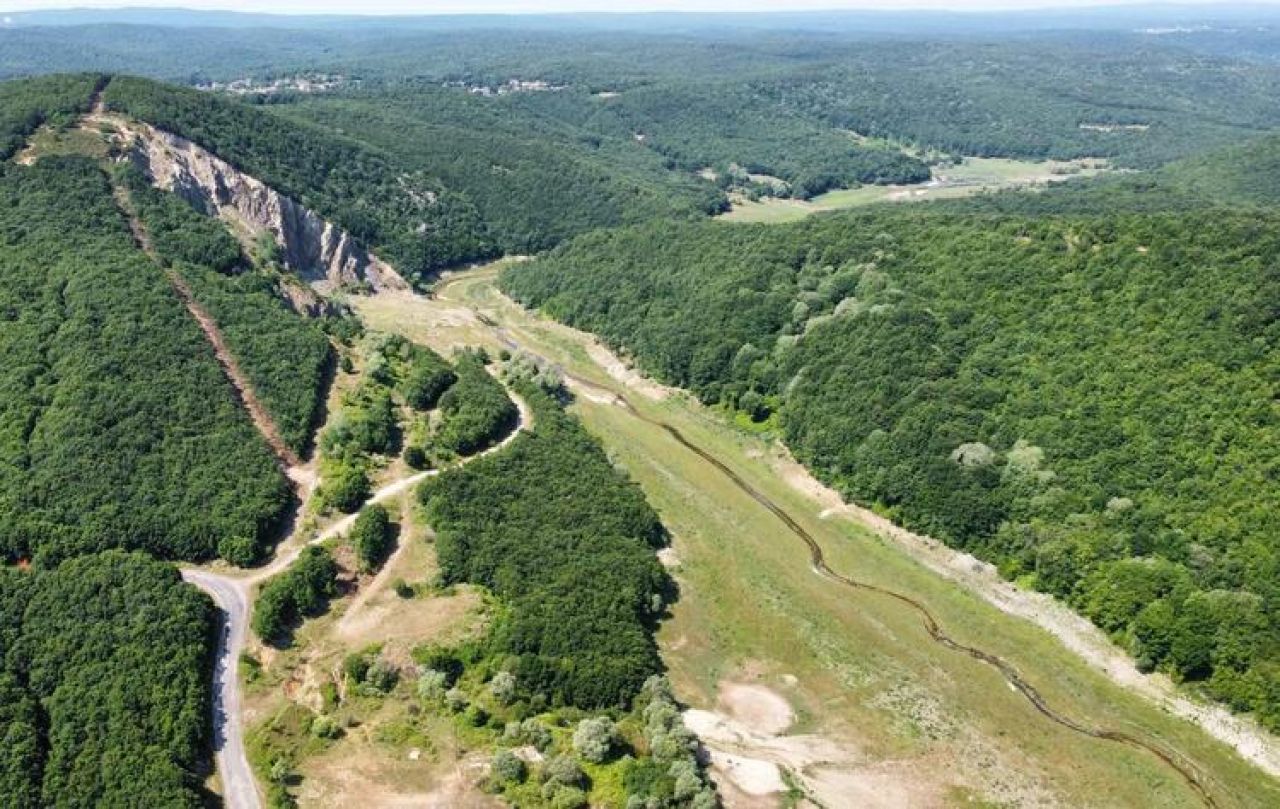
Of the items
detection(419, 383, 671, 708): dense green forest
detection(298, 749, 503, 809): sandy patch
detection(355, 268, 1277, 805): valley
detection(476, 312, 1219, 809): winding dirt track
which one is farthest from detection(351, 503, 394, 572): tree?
detection(476, 312, 1219, 809): winding dirt track

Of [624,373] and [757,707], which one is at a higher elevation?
[624,373]

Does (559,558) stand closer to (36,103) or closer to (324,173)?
(36,103)

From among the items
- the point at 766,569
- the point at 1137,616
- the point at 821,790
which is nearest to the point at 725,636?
the point at 766,569

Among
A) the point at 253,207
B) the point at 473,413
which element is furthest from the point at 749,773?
the point at 253,207

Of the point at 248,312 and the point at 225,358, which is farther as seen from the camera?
the point at 248,312

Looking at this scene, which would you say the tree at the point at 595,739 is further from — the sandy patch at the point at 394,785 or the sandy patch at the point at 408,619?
the sandy patch at the point at 408,619

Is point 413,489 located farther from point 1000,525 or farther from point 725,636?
point 1000,525
